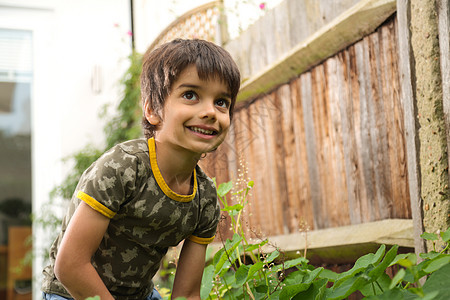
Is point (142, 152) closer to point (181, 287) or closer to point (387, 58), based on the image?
point (181, 287)

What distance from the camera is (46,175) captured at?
5.45 meters

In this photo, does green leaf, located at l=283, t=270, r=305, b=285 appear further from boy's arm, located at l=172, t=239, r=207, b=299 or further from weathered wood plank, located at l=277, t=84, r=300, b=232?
weathered wood plank, located at l=277, t=84, r=300, b=232

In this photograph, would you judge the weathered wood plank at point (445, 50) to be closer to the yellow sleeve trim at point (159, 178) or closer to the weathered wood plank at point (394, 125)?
the weathered wood plank at point (394, 125)

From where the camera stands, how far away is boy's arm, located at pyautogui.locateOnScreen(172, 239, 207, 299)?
5.47 ft

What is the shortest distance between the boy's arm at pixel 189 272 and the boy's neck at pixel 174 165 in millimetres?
207

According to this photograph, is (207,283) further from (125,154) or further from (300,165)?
(300,165)

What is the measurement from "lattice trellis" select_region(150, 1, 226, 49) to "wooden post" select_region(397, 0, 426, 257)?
2.05m

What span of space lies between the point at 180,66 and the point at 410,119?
965 mm

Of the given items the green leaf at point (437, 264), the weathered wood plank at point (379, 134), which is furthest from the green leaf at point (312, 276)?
the weathered wood plank at point (379, 134)

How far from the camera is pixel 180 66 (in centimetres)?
148

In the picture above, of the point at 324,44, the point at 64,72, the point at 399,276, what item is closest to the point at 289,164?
the point at 324,44

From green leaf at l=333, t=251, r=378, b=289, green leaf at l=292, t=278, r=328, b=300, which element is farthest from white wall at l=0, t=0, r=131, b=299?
green leaf at l=333, t=251, r=378, b=289

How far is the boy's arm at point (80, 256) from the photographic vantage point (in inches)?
53.7

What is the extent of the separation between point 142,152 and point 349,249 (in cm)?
123
